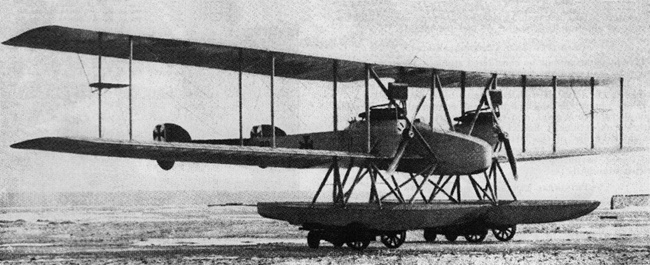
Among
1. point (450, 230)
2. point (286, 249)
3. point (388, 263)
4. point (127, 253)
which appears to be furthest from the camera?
point (450, 230)

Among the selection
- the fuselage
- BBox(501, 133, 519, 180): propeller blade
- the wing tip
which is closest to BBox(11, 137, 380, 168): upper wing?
the wing tip

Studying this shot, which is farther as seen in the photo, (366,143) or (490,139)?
(490,139)

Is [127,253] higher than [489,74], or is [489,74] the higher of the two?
[489,74]

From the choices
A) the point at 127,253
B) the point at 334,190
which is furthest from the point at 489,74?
the point at 127,253

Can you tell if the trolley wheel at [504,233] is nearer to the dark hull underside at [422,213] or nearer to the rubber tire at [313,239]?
the dark hull underside at [422,213]

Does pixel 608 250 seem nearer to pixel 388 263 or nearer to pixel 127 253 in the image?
pixel 388 263

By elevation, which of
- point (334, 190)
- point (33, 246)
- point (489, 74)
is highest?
point (489, 74)

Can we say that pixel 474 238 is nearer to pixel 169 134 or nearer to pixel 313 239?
pixel 313 239

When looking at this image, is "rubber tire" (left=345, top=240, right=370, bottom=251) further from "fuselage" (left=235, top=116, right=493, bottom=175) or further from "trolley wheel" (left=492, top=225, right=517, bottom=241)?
"trolley wheel" (left=492, top=225, right=517, bottom=241)
